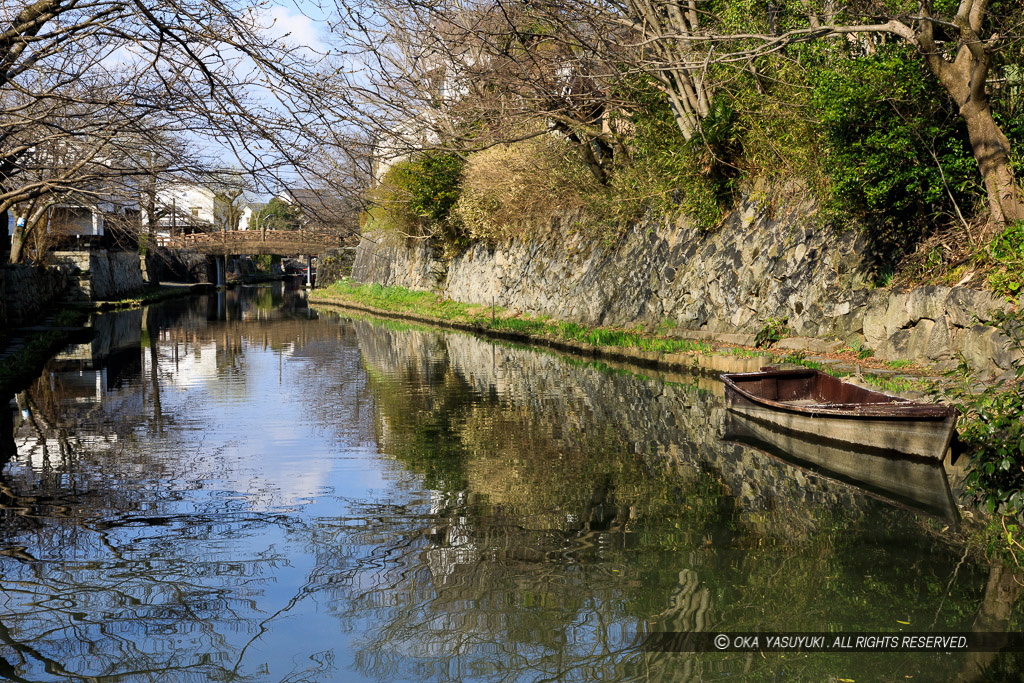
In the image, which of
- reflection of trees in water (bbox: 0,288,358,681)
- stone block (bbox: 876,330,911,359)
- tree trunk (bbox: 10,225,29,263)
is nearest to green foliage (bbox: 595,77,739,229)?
stone block (bbox: 876,330,911,359)

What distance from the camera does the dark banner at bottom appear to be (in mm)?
6320

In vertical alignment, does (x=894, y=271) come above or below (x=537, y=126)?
below

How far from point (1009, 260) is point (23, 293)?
1219 inches

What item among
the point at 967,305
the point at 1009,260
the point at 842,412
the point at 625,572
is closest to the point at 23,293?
the point at 842,412

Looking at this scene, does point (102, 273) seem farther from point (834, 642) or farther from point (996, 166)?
point (834, 642)

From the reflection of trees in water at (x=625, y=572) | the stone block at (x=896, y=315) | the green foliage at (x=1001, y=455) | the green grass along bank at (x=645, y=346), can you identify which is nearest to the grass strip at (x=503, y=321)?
the green grass along bank at (x=645, y=346)

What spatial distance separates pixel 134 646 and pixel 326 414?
1043 centimetres

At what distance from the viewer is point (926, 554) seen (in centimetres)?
835

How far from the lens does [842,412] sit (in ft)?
41.1

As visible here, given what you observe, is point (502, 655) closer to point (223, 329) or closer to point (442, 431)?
point (442, 431)

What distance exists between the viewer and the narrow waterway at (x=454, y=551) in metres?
6.22

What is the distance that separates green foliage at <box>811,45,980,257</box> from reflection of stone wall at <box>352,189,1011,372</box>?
2024 mm

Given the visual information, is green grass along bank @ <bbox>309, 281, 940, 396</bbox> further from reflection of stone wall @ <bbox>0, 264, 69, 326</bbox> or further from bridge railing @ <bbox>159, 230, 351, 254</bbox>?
bridge railing @ <bbox>159, 230, 351, 254</bbox>

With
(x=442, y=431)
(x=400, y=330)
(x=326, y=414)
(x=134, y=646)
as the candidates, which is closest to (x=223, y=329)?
(x=400, y=330)
